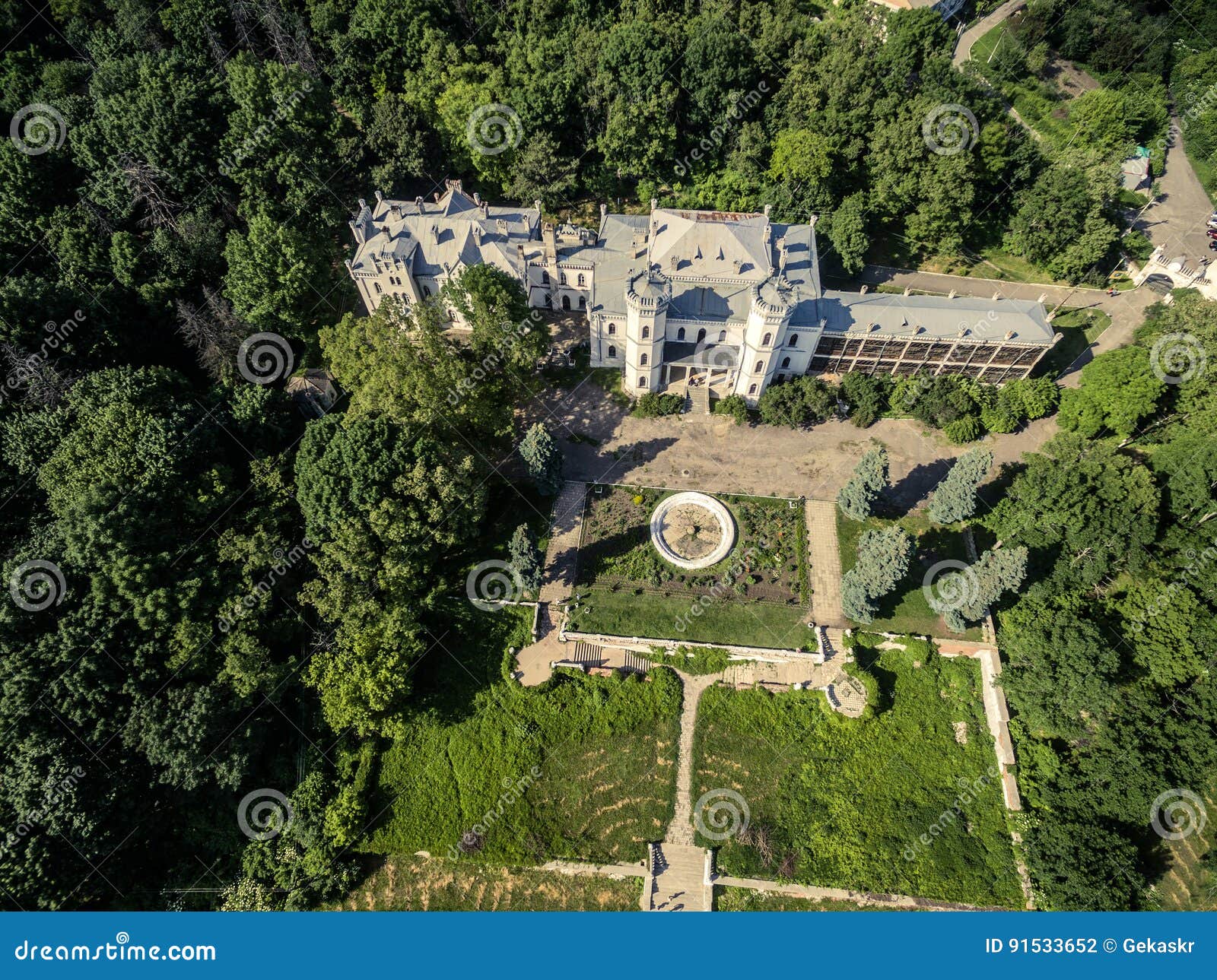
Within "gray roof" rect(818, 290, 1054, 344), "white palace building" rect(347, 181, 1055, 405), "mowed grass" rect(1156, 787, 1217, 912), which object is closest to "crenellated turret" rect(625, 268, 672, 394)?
"white palace building" rect(347, 181, 1055, 405)

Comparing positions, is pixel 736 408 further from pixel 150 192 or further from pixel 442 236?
pixel 150 192

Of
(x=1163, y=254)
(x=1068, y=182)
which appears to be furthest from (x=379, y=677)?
(x=1163, y=254)

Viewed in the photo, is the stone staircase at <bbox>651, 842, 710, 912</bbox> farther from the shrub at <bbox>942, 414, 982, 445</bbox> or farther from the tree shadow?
the shrub at <bbox>942, 414, 982, 445</bbox>

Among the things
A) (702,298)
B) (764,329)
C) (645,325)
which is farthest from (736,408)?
(645,325)

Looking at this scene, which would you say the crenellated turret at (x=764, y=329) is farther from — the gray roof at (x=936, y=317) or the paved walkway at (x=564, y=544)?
the paved walkway at (x=564, y=544)

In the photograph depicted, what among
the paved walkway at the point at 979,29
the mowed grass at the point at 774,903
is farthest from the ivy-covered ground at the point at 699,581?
the paved walkway at the point at 979,29
